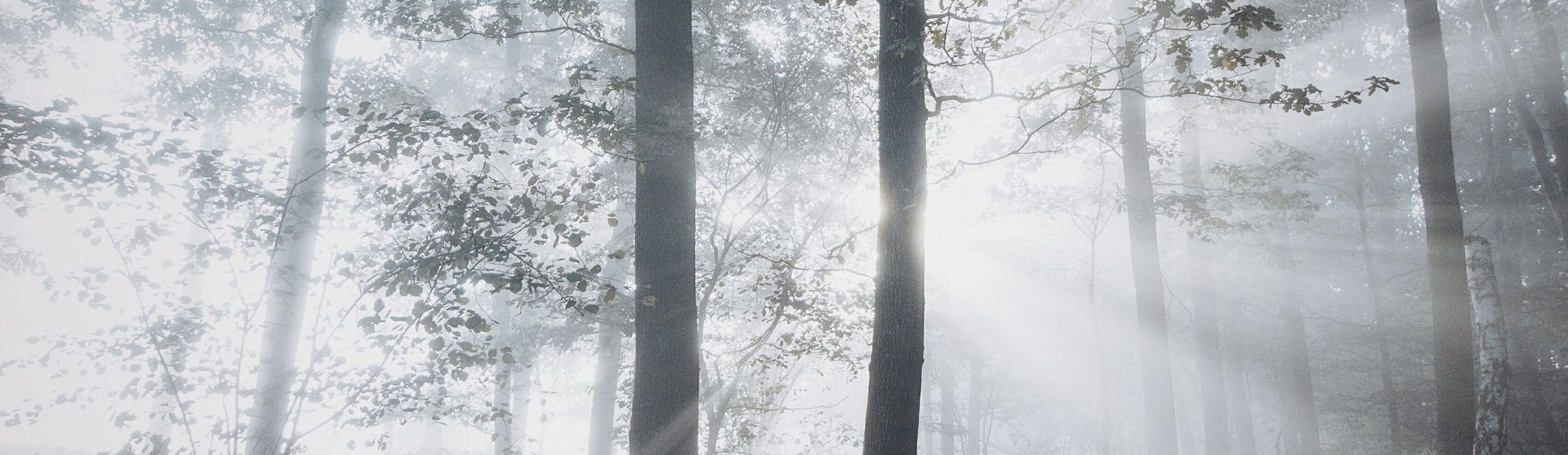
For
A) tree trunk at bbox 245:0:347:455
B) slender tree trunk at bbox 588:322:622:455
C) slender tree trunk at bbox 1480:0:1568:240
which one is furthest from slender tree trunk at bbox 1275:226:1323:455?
tree trunk at bbox 245:0:347:455

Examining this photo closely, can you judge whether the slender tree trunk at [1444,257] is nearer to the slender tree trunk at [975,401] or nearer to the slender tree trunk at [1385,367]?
the slender tree trunk at [1385,367]

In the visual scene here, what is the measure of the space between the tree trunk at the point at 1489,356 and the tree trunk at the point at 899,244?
736 centimetres

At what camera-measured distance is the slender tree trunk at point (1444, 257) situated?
7855mm

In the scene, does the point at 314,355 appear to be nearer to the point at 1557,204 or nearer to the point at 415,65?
the point at 415,65

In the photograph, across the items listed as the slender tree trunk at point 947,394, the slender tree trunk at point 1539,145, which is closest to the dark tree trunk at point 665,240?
the slender tree trunk at point 1539,145

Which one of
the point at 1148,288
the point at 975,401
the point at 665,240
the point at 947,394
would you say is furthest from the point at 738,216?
the point at 975,401

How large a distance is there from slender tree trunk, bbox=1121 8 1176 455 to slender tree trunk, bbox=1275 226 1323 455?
8014mm

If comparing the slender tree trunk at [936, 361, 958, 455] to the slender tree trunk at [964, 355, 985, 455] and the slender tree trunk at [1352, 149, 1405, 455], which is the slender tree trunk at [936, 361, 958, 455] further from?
the slender tree trunk at [1352, 149, 1405, 455]

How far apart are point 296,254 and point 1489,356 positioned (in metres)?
15.5

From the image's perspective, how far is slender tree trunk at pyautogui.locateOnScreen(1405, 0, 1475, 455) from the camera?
786 centimetres

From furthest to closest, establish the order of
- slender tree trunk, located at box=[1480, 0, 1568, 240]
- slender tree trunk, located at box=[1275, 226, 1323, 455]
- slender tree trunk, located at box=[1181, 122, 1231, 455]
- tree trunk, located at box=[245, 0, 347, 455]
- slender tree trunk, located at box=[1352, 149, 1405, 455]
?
slender tree trunk, located at box=[1275, 226, 1323, 455] → slender tree trunk, located at box=[1181, 122, 1231, 455] → slender tree trunk, located at box=[1352, 149, 1405, 455] → slender tree trunk, located at box=[1480, 0, 1568, 240] → tree trunk, located at box=[245, 0, 347, 455]

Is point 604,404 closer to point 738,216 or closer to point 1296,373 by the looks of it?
point 738,216

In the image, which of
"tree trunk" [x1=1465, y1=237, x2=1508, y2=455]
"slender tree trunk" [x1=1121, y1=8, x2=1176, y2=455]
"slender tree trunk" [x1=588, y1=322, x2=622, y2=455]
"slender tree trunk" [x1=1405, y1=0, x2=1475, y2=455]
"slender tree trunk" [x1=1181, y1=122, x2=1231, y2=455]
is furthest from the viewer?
"slender tree trunk" [x1=1181, y1=122, x2=1231, y2=455]

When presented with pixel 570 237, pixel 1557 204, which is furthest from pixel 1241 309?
pixel 570 237
